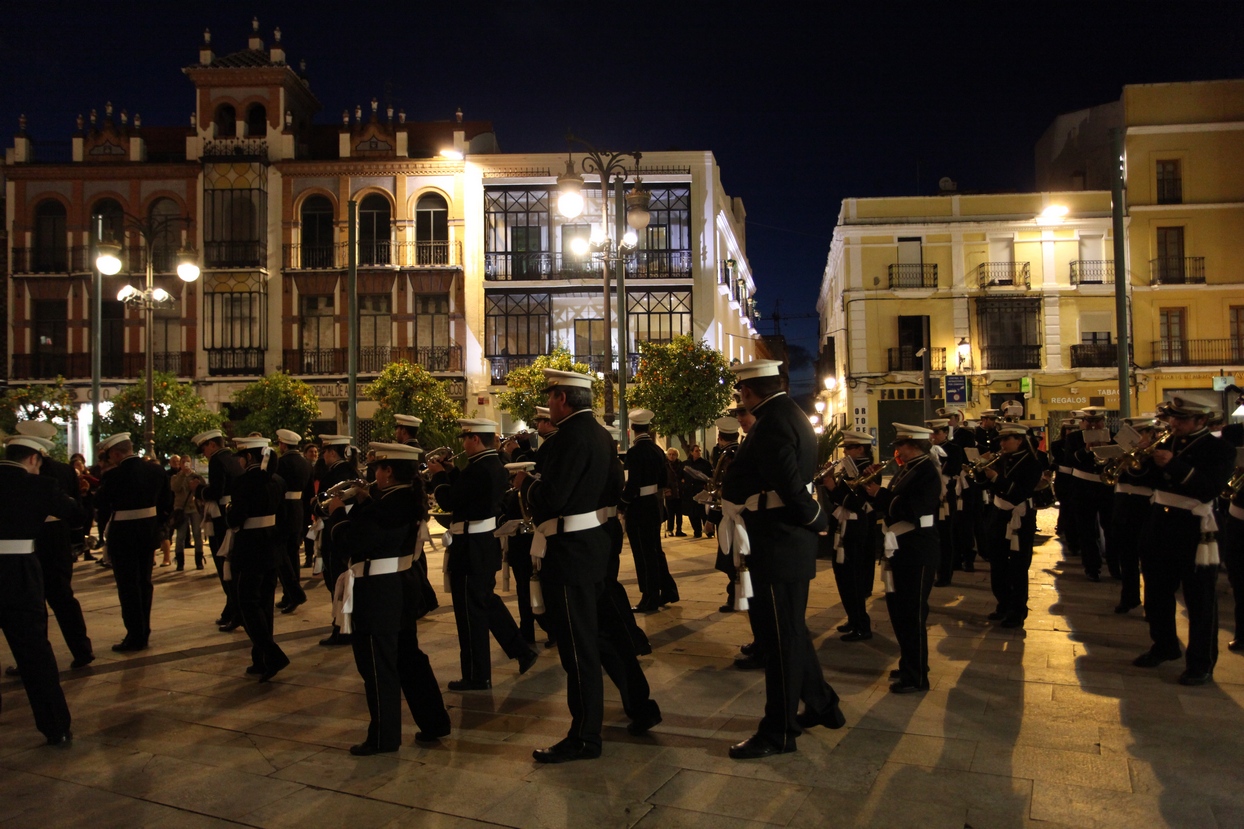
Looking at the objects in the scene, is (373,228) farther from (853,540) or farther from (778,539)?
(778,539)

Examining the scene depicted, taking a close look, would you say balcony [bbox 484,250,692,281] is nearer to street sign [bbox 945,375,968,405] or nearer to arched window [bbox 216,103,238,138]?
arched window [bbox 216,103,238,138]

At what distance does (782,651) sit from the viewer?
518cm

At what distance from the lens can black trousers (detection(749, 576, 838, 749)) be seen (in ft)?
16.9

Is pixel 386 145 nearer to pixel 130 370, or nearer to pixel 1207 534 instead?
pixel 130 370

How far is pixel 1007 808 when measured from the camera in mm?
4406

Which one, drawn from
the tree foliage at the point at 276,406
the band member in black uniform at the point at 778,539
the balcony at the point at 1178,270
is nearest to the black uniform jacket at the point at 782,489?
the band member in black uniform at the point at 778,539

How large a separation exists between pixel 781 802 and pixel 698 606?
547 centimetres

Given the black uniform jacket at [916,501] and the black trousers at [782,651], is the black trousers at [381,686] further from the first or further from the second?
the black uniform jacket at [916,501]

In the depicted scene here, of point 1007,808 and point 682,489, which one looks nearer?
point 1007,808

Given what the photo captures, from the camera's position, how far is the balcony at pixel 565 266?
33.2 m

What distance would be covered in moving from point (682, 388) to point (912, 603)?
18058 millimetres

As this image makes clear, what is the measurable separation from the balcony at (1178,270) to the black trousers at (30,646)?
39026 millimetres

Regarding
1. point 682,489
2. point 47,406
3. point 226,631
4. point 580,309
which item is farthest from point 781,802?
point 580,309

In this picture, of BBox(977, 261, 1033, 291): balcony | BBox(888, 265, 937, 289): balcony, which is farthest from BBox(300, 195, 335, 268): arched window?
BBox(977, 261, 1033, 291): balcony
